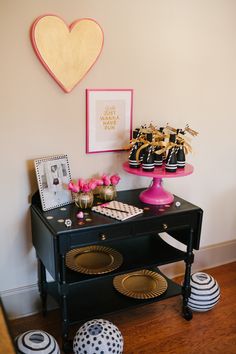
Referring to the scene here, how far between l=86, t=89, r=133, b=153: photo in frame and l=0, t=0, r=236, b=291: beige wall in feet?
0.14

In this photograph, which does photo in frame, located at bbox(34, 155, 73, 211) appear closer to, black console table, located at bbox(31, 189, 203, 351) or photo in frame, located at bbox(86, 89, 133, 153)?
black console table, located at bbox(31, 189, 203, 351)

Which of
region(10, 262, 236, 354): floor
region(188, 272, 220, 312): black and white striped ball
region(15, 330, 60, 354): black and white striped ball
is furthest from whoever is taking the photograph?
region(188, 272, 220, 312): black and white striped ball

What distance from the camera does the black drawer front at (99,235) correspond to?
1.76 metres

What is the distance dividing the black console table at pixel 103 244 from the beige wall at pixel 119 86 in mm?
179

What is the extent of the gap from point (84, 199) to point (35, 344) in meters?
0.75

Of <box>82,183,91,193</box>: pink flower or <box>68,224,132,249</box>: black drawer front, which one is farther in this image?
<box>82,183,91,193</box>: pink flower

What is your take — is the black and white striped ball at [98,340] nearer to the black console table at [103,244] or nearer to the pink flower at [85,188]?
the black console table at [103,244]

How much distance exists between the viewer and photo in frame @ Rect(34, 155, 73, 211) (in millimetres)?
1921

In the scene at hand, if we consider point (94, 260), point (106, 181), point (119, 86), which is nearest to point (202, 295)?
point (94, 260)

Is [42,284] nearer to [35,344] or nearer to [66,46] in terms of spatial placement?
[35,344]

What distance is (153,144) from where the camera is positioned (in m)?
2.02

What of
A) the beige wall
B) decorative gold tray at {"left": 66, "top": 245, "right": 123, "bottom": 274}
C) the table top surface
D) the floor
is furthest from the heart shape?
the floor

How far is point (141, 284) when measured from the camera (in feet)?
7.47

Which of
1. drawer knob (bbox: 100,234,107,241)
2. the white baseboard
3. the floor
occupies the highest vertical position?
drawer knob (bbox: 100,234,107,241)
